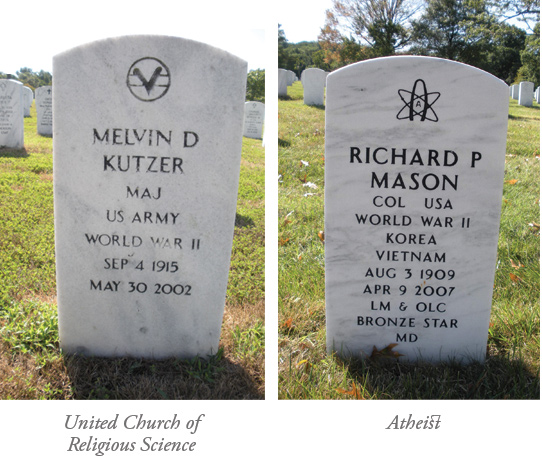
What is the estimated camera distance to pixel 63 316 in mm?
2562

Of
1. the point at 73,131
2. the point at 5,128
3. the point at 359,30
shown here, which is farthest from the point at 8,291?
the point at 359,30

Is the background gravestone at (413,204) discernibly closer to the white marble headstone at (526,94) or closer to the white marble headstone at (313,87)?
the white marble headstone at (313,87)

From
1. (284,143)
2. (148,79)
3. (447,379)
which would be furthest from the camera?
(284,143)

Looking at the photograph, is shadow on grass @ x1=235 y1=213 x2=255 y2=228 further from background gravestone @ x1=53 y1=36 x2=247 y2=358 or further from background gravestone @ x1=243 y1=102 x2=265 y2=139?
background gravestone @ x1=243 y1=102 x2=265 y2=139

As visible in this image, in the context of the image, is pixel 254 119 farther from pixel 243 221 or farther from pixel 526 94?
pixel 526 94

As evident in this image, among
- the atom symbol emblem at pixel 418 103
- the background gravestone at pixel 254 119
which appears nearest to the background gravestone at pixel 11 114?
the background gravestone at pixel 254 119

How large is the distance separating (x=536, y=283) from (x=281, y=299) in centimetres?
184

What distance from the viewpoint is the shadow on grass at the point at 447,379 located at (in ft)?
7.41

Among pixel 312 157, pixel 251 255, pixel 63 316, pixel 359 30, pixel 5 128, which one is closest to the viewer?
pixel 63 316

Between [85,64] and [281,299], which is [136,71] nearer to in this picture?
[85,64]

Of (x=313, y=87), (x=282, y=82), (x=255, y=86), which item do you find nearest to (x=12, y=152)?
(x=313, y=87)

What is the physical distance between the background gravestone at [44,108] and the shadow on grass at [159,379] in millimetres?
9500

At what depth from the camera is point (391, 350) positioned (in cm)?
256

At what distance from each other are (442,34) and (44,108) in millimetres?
20285
